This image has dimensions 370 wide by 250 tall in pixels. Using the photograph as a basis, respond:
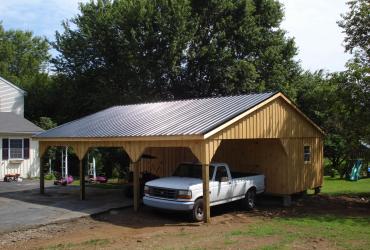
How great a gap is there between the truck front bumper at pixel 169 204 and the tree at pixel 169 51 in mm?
18447

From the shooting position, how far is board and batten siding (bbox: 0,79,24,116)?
3531 centimetres

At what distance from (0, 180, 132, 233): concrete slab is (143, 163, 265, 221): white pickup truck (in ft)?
8.00

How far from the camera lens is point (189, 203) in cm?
1445

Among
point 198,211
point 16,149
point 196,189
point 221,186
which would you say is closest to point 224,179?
point 221,186

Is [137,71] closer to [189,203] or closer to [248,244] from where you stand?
[189,203]

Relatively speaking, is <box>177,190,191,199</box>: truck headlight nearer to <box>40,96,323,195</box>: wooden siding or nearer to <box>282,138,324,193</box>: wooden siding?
<box>40,96,323,195</box>: wooden siding

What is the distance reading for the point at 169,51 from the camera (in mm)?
32531

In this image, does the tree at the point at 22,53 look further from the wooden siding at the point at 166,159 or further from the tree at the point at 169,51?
the wooden siding at the point at 166,159

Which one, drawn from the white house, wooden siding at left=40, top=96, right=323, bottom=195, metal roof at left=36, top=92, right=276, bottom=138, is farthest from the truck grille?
the white house

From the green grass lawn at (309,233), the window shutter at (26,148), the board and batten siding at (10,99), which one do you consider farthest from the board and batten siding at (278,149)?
the board and batten siding at (10,99)

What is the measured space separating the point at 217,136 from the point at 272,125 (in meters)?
3.93

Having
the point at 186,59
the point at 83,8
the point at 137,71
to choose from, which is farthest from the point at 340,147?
the point at 83,8

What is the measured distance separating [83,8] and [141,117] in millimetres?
19882

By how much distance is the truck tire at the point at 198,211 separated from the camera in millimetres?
14547
